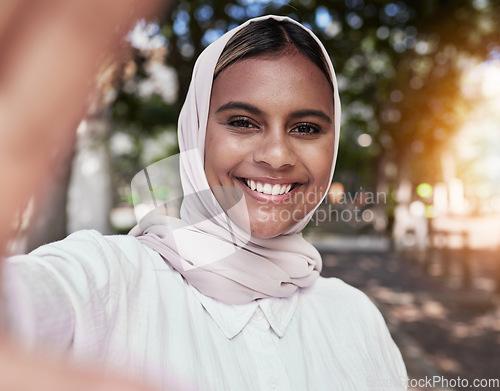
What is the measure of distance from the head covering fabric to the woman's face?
67 mm

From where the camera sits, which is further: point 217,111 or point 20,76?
point 217,111

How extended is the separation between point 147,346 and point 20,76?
3.24ft

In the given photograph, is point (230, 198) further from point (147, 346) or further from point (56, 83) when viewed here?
point (56, 83)

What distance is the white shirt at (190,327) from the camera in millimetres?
836

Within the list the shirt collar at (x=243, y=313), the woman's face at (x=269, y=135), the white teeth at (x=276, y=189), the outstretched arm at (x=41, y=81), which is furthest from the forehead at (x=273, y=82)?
the outstretched arm at (x=41, y=81)

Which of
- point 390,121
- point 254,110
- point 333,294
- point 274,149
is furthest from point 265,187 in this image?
point 390,121

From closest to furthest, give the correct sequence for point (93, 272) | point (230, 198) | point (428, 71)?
point (93, 272) → point (230, 198) → point (428, 71)

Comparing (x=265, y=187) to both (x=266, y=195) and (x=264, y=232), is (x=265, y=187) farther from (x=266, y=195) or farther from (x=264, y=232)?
(x=264, y=232)

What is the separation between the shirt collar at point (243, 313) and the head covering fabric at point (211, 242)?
0.02m

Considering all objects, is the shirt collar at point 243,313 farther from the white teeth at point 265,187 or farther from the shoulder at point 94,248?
the white teeth at point 265,187

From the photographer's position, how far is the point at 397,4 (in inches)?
204

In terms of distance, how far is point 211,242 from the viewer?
146 centimetres

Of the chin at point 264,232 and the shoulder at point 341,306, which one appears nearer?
the chin at point 264,232

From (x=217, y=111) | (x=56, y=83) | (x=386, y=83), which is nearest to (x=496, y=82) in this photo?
(x=386, y=83)
